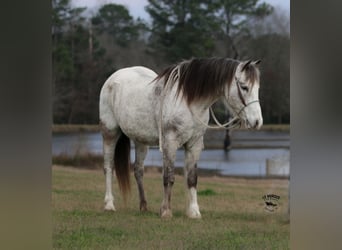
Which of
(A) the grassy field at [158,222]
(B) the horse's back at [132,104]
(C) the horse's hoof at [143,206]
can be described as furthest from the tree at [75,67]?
(C) the horse's hoof at [143,206]

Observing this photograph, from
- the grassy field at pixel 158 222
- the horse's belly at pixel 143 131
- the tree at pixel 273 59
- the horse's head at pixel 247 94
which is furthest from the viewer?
the tree at pixel 273 59

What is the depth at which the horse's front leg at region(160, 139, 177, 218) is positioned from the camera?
346cm

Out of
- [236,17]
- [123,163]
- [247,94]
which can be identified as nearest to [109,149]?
[123,163]

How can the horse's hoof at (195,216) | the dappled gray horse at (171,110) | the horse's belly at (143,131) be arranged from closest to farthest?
1. the dappled gray horse at (171,110)
2. the horse's hoof at (195,216)
3. the horse's belly at (143,131)

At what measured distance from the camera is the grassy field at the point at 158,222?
243 cm

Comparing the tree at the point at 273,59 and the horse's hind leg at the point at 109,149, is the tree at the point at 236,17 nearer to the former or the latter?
the tree at the point at 273,59

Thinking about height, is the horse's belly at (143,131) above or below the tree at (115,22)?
below

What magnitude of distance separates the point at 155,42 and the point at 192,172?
2420mm

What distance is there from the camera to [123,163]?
3975 mm

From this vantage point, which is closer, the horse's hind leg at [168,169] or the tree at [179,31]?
the horse's hind leg at [168,169]

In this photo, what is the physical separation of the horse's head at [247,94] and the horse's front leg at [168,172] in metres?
0.51

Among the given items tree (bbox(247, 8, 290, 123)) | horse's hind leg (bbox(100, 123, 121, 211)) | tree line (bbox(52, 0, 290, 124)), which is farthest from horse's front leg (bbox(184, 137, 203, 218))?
tree line (bbox(52, 0, 290, 124))

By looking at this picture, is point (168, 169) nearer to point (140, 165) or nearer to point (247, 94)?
point (140, 165)

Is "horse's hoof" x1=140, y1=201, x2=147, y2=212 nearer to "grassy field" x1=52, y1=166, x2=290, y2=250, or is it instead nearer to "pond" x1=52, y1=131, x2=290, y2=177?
"grassy field" x1=52, y1=166, x2=290, y2=250
